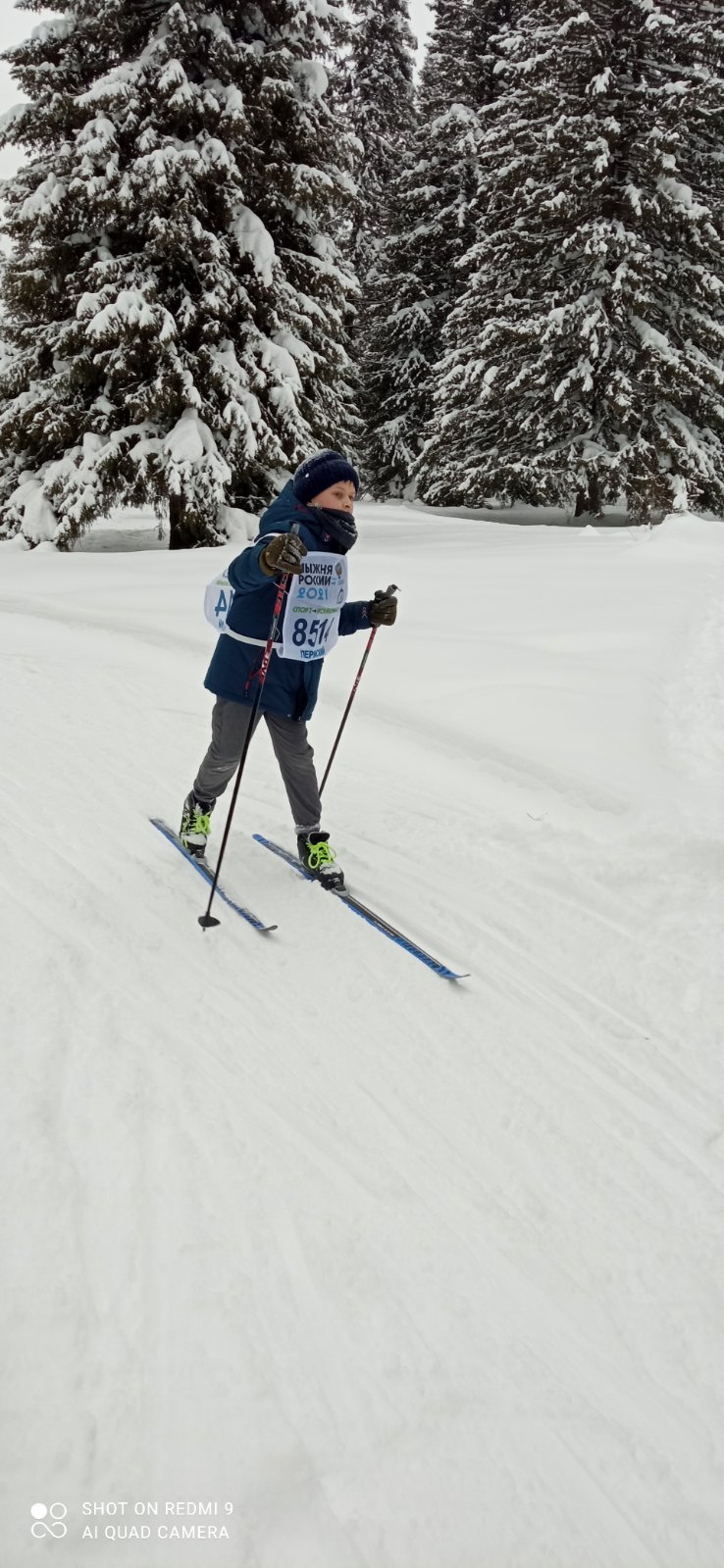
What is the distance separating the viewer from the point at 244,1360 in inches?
73.6

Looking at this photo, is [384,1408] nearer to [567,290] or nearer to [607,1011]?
[607,1011]

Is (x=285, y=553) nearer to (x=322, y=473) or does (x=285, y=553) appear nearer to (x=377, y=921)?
(x=322, y=473)

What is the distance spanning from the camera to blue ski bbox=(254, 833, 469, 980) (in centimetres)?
344

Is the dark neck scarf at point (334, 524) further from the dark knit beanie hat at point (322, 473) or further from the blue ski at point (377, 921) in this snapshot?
the blue ski at point (377, 921)

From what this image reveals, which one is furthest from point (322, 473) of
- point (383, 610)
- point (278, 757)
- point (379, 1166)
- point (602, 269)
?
point (602, 269)

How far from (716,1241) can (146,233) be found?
1355 cm

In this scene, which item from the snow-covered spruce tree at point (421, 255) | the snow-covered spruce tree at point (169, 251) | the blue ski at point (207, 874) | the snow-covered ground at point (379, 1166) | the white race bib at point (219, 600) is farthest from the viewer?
the snow-covered spruce tree at point (421, 255)

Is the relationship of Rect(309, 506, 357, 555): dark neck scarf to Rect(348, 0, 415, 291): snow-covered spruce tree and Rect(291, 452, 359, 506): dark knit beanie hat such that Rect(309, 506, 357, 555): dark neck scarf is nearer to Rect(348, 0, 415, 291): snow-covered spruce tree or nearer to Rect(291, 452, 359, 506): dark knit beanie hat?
Rect(291, 452, 359, 506): dark knit beanie hat

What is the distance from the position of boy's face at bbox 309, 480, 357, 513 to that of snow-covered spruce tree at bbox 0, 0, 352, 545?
871cm

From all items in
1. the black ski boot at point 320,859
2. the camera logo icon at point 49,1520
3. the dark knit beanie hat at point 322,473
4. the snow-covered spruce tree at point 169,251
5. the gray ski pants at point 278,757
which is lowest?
the camera logo icon at point 49,1520

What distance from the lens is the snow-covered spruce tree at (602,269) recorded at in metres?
15.2

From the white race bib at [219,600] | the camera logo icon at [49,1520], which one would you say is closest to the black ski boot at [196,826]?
the white race bib at [219,600]

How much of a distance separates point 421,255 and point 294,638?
876 inches

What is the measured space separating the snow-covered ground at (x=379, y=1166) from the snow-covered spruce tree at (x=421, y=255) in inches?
684
